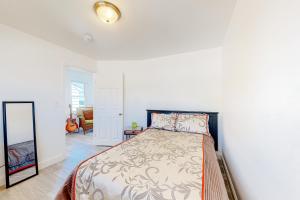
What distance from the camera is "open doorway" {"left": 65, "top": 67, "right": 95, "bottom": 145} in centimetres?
479

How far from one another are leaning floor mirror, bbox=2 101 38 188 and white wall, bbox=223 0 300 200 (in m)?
3.00

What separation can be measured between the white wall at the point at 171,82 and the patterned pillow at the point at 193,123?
418mm

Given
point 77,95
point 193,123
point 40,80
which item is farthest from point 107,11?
point 77,95

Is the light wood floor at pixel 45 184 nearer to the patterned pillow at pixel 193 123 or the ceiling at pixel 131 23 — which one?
the patterned pillow at pixel 193 123

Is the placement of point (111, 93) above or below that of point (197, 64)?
below

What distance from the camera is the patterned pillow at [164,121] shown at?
9.17ft

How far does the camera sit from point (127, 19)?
1956 millimetres

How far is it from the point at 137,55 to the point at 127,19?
1387 millimetres

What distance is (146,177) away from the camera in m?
1.12

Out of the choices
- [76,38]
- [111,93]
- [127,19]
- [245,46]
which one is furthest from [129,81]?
[245,46]

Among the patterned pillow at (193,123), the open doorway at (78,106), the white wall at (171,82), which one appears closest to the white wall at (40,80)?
the white wall at (171,82)

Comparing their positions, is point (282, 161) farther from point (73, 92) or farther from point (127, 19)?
point (73, 92)

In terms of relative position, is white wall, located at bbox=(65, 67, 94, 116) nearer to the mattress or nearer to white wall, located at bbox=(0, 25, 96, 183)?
white wall, located at bbox=(0, 25, 96, 183)

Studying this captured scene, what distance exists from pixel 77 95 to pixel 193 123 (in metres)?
4.91
